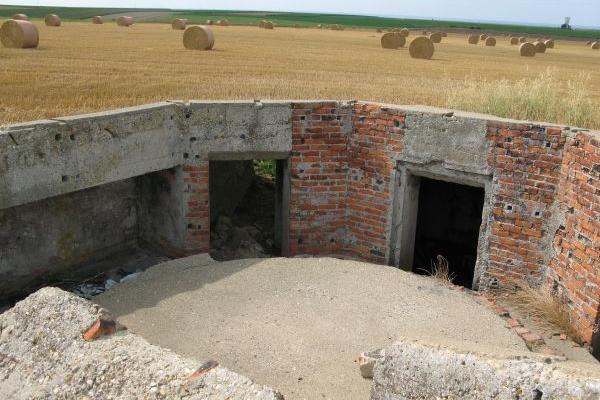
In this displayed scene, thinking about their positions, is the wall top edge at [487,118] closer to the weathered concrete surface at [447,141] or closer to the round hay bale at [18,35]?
the weathered concrete surface at [447,141]

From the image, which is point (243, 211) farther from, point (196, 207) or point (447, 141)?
point (447, 141)

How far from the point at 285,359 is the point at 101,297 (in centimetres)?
231

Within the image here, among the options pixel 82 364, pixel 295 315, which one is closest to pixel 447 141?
pixel 295 315

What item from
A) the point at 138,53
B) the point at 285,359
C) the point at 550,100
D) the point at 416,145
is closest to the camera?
the point at 285,359

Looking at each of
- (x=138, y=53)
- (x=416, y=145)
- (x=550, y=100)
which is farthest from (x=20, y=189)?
(x=138, y=53)

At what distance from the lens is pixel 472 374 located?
335 centimetres

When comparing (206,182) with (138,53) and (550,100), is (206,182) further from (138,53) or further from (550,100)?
(138,53)

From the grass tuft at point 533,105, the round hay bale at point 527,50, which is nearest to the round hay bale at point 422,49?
the round hay bale at point 527,50

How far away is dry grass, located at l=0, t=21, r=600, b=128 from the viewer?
1005cm

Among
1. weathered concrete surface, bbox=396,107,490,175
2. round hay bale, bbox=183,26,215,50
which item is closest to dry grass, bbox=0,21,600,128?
round hay bale, bbox=183,26,215,50

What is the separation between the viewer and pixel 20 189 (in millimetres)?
5891

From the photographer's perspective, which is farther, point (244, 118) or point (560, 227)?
point (244, 118)

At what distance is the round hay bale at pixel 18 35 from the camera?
17891 mm

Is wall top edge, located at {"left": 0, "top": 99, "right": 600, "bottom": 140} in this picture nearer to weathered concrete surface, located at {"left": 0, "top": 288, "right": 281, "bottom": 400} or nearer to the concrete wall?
the concrete wall
